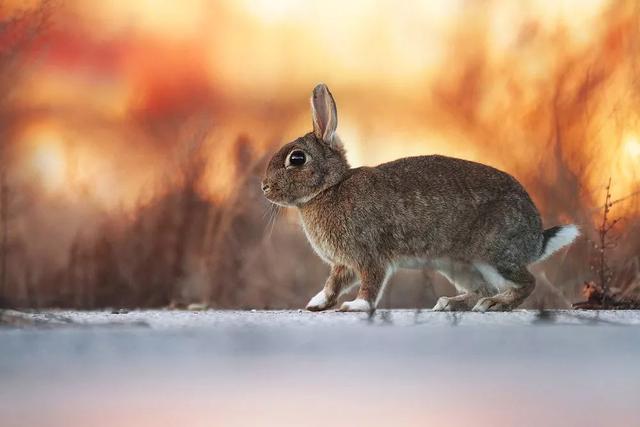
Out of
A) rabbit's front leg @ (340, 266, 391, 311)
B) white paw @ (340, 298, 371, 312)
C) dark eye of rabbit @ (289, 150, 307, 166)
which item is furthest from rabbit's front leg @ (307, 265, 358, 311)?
dark eye of rabbit @ (289, 150, 307, 166)

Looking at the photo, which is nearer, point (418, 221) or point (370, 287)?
point (370, 287)

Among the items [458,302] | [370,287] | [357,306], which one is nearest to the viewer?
[357,306]

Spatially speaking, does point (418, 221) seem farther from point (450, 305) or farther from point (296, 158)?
point (296, 158)

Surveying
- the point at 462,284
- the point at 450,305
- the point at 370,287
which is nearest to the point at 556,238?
the point at 462,284

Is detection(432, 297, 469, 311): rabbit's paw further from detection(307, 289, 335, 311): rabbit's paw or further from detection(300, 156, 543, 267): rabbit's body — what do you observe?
detection(307, 289, 335, 311): rabbit's paw

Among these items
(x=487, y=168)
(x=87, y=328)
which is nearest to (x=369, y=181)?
(x=487, y=168)

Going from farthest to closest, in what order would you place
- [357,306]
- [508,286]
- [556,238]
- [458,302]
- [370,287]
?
[556,238] → [458,302] → [508,286] → [370,287] → [357,306]

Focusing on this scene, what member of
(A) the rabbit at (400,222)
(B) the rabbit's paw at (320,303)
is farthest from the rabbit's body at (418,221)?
(B) the rabbit's paw at (320,303)
